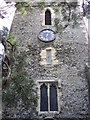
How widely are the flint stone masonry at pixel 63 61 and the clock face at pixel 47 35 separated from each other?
0.60 ft

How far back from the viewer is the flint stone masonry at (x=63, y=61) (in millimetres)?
10375

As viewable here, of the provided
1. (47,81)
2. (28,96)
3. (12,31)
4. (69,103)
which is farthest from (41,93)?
(12,31)

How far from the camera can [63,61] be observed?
11633 mm

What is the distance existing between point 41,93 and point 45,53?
6.89ft

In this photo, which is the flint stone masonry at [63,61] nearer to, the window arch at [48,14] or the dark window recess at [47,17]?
the window arch at [48,14]

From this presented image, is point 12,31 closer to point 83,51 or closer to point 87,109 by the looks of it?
point 83,51

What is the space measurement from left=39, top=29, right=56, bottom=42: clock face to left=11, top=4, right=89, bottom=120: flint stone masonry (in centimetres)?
18

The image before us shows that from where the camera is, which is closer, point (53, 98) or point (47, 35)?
point (53, 98)

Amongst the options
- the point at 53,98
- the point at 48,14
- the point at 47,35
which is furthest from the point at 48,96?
the point at 48,14

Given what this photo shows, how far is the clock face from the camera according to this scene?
12508 mm

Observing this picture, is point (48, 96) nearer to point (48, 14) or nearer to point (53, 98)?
point (53, 98)

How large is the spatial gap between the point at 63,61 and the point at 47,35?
1.83m

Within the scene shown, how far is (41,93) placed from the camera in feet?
35.8

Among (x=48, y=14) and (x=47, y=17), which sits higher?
(x=48, y=14)
